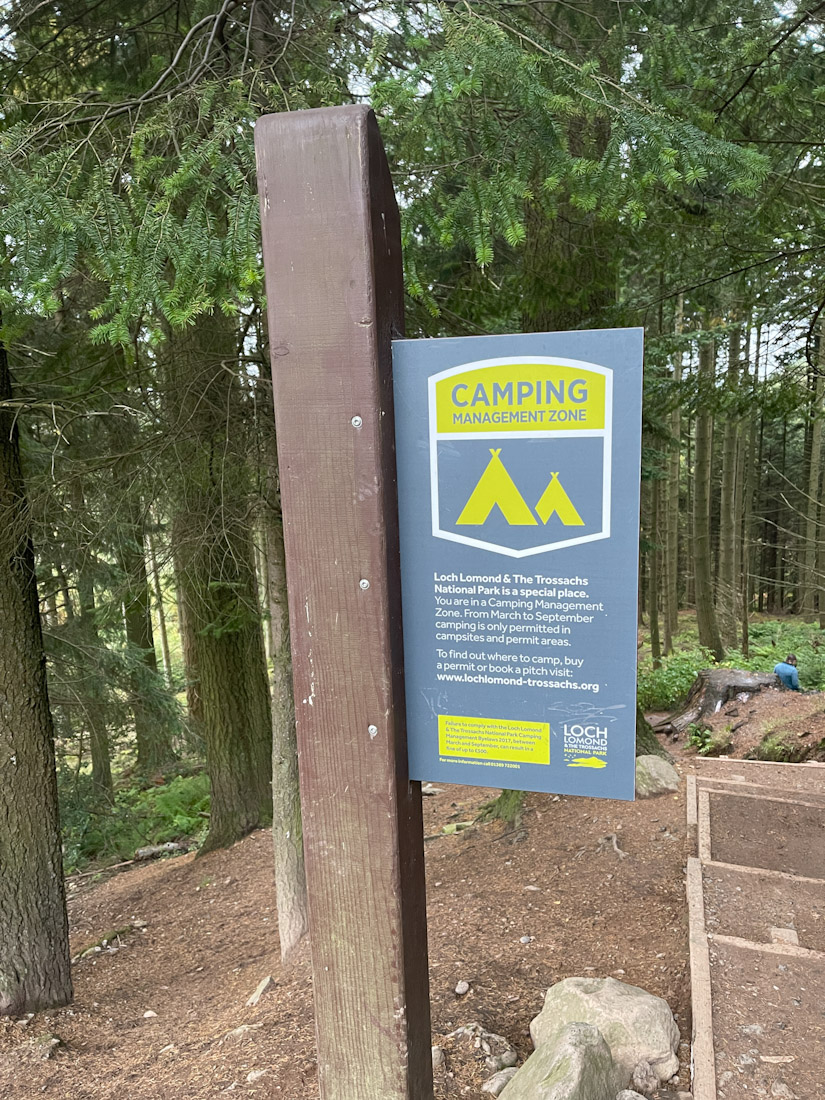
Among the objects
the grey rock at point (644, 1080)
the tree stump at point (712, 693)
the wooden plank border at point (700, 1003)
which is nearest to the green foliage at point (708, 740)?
the tree stump at point (712, 693)

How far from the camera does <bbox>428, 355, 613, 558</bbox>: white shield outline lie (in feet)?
5.68

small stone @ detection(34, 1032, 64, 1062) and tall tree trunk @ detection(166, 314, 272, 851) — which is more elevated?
tall tree trunk @ detection(166, 314, 272, 851)

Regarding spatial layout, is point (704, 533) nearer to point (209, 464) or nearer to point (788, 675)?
point (788, 675)

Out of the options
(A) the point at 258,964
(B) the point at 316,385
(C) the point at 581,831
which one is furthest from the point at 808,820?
(B) the point at 316,385

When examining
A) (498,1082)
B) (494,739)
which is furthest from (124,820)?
(494,739)

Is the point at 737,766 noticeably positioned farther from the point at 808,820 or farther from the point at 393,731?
the point at 393,731

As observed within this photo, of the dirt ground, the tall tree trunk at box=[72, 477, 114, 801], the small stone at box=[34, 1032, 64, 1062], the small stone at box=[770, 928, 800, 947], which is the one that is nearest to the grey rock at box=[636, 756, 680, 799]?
the dirt ground

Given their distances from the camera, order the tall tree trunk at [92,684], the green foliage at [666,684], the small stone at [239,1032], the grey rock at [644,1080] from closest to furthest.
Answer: the grey rock at [644,1080]
the small stone at [239,1032]
the tall tree trunk at [92,684]
the green foliage at [666,684]

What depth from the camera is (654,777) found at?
6.51 m

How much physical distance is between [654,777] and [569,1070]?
4.17m

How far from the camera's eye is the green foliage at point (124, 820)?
8445 millimetres

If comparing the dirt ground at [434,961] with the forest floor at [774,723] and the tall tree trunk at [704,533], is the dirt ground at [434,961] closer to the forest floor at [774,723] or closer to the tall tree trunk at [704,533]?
the forest floor at [774,723]

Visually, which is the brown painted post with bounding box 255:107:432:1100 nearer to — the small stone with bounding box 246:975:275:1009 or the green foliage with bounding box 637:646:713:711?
the small stone with bounding box 246:975:275:1009

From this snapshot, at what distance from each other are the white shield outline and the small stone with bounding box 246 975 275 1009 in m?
3.90
